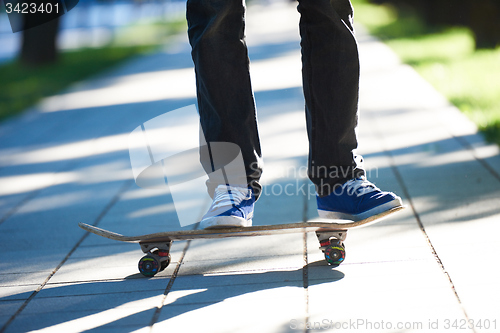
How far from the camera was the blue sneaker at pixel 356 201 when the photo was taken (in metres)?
2.38

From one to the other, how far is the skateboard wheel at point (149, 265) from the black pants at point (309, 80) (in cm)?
50

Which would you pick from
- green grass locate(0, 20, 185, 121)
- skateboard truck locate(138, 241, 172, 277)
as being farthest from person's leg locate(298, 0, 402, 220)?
green grass locate(0, 20, 185, 121)

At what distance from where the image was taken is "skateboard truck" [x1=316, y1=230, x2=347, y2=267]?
2.43 metres

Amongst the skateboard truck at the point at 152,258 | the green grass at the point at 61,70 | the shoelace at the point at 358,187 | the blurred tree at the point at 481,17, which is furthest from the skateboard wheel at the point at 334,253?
the blurred tree at the point at 481,17

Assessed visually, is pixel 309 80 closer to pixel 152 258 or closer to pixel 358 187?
pixel 358 187

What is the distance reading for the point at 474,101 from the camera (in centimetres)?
584

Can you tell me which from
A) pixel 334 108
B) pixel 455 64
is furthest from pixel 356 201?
pixel 455 64

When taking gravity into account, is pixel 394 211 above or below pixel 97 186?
above

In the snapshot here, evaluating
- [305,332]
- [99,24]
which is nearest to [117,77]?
[305,332]

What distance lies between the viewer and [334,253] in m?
2.43

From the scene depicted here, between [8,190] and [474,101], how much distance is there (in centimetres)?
416

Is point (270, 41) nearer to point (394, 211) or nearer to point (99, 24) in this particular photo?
point (394, 211)

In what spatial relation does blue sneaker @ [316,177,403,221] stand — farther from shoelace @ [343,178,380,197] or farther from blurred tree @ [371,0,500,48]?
blurred tree @ [371,0,500,48]

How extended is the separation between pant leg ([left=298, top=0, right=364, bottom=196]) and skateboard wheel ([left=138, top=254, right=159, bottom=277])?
727 mm
